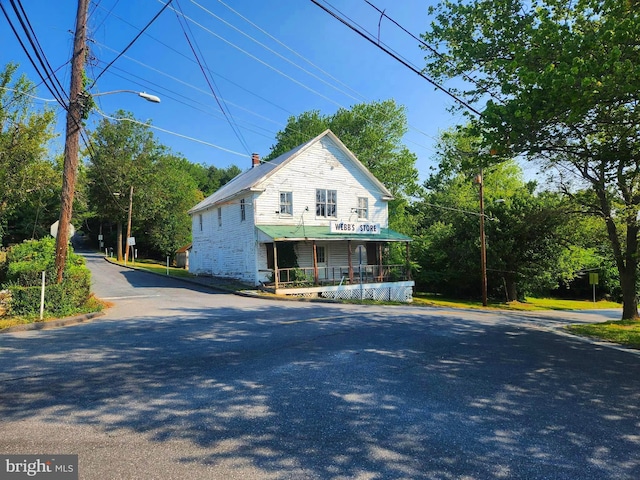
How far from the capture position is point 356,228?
25.3 metres

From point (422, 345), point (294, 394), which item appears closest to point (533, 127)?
point (422, 345)

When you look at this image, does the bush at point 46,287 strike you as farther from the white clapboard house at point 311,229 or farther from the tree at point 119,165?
the tree at point 119,165

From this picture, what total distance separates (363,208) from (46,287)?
1960 centimetres

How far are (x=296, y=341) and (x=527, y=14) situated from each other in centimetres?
1076

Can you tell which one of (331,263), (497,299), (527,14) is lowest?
(497,299)

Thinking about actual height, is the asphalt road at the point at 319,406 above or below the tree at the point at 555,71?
below

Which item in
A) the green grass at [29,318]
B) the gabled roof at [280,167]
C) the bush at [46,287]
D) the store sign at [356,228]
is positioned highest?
the gabled roof at [280,167]

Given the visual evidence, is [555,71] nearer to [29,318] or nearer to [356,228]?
[29,318]

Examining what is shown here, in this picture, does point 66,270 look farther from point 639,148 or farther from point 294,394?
point 639,148

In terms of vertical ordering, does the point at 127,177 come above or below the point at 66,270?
above

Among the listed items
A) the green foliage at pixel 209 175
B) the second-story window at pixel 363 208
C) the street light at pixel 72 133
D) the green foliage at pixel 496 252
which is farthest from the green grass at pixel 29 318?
the green foliage at pixel 209 175

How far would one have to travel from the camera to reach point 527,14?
37.9 ft

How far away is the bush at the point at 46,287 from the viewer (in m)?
11.7

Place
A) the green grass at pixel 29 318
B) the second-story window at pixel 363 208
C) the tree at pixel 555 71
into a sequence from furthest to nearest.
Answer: the second-story window at pixel 363 208 < the green grass at pixel 29 318 < the tree at pixel 555 71
